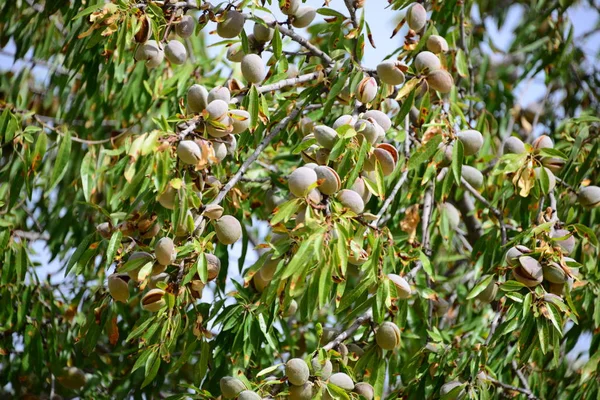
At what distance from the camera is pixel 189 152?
150 centimetres

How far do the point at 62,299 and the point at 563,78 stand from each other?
2234mm

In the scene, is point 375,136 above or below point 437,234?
above

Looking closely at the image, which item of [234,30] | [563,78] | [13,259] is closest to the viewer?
[234,30]

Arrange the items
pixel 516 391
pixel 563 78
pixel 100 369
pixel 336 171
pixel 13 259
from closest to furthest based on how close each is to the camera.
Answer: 1. pixel 336 171
2. pixel 516 391
3. pixel 13 259
4. pixel 100 369
5. pixel 563 78

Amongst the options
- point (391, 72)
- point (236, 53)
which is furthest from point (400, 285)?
point (236, 53)

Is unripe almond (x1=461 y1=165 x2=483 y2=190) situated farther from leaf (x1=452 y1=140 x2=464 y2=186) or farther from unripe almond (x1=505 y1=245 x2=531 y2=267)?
unripe almond (x1=505 y1=245 x2=531 y2=267)

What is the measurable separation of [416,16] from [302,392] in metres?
1.04

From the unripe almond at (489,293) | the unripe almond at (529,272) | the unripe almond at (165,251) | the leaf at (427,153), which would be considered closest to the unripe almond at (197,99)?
the unripe almond at (165,251)

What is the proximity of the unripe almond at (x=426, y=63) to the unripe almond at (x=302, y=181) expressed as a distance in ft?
1.78

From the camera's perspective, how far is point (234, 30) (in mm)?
1763

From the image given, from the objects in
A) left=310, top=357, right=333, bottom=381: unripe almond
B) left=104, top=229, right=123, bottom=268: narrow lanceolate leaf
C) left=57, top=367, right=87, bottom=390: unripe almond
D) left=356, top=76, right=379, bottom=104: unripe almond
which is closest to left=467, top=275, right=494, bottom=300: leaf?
left=310, top=357, right=333, bottom=381: unripe almond

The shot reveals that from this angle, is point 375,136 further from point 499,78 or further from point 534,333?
point 499,78

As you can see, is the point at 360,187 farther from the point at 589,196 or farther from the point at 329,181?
the point at 589,196

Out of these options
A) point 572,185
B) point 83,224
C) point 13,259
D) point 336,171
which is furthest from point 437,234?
point 13,259
